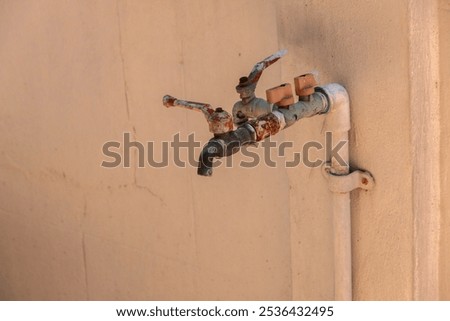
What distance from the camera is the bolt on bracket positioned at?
1328 mm

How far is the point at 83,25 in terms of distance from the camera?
1.93 meters

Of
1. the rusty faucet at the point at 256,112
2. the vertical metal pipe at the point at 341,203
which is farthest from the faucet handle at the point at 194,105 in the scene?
the vertical metal pipe at the point at 341,203

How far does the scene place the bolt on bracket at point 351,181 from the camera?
133 centimetres

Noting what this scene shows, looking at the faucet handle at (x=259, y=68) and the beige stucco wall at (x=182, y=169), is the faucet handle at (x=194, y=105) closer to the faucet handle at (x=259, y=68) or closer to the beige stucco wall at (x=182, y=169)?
the faucet handle at (x=259, y=68)

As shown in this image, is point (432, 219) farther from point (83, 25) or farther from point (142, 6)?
point (83, 25)

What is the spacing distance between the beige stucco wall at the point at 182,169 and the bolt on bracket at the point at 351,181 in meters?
0.02

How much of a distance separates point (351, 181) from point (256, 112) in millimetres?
222

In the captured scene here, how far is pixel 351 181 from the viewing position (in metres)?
1.33

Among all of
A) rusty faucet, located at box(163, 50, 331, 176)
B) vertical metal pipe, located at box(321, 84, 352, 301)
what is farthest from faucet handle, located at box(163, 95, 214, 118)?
vertical metal pipe, located at box(321, 84, 352, 301)

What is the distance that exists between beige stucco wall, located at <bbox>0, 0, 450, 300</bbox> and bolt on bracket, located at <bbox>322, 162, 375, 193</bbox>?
17 millimetres

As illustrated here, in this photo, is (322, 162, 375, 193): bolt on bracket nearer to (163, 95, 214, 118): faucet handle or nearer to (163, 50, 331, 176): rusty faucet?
(163, 50, 331, 176): rusty faucet

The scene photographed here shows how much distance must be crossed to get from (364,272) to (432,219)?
6.6 inches

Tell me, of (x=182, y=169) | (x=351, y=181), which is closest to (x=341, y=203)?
(x=351, y=181)

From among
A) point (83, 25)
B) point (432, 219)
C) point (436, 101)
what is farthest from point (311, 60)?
point (83, 25)
